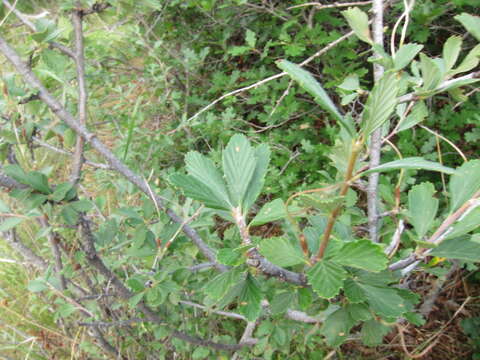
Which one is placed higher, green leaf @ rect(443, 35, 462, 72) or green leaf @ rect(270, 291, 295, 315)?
green leaf @ rect(443, 35, 462, 72)

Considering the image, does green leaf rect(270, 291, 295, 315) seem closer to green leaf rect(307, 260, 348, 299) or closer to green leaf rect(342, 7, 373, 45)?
green leaf rect(307, 260, 348, 299)

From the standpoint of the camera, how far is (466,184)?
459 millimetres

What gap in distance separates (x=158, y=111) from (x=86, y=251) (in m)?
1.64

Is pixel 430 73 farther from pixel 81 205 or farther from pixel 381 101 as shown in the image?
pixel 81 205

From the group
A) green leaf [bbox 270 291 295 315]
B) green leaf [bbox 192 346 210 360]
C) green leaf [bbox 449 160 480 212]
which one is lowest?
green leaf [bbox 192 346 210 360]

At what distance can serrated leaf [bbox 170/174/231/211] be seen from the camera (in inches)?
17.1

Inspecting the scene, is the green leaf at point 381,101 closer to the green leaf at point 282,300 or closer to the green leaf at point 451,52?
the green leaf at point 451,52

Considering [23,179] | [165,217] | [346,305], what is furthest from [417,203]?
[23,179]

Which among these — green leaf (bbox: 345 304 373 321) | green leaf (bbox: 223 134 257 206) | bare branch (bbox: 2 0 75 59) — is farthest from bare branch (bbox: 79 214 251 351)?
green leaf (bbox: 345 304 373 321)

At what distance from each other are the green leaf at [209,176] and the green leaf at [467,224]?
0.26 metres

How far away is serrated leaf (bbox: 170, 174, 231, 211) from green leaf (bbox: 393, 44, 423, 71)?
0.98 ft

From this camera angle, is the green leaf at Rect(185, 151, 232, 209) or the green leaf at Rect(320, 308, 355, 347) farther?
the green leaf at Rect(320, 308, 355, 347)

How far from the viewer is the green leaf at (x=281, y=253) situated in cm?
44

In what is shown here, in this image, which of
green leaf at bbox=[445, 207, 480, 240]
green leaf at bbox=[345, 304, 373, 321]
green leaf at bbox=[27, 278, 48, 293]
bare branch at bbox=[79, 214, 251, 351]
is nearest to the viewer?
green leaf at bbox=[445, 207, 480, 240]
